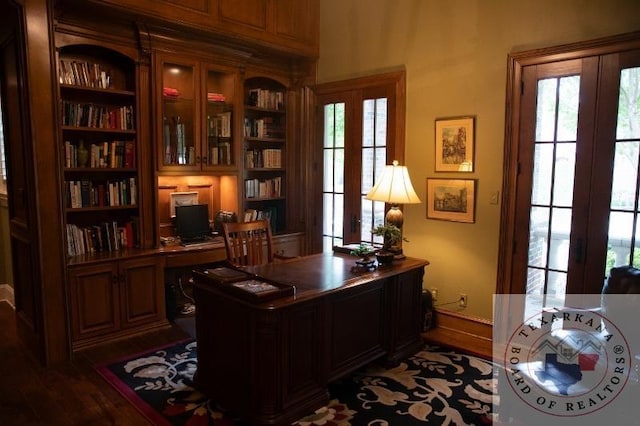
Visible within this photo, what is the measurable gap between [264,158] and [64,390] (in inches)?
115

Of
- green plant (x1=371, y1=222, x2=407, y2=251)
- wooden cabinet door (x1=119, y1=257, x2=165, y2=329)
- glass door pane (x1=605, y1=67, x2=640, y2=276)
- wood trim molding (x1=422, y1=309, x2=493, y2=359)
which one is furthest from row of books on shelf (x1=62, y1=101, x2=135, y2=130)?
glass door pane (x1=605, y1=67, x2=640, y2=276)

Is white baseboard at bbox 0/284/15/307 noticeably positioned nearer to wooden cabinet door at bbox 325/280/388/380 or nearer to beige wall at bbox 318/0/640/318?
wooden cabinet door at bbox 325/280/388/380

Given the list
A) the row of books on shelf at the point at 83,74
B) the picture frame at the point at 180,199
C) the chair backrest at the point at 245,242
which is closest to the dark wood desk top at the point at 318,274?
the chair backrest at the point at 245,242

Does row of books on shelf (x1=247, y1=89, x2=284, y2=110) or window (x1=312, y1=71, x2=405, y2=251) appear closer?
window (x1=312, y1=71, x2=405, y2=251)

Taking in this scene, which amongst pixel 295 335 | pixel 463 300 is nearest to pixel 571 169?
pixel 463 300

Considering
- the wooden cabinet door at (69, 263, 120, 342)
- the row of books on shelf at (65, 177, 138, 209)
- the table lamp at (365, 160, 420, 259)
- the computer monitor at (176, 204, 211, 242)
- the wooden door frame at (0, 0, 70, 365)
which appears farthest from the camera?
the computer monitor at (176, 204, 211, 242)

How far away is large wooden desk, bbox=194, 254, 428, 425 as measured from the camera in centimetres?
242

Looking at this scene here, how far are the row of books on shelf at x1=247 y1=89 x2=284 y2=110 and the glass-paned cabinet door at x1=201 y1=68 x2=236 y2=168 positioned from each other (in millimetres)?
450

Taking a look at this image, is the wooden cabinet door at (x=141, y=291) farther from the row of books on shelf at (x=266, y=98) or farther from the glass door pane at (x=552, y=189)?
the glass door pane at (x=552, y=189)

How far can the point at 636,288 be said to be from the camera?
245cm

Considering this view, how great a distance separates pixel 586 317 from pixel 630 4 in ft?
6.77

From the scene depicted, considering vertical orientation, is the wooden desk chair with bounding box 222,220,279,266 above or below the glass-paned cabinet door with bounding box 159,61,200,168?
below

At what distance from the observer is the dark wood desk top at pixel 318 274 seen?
254cm

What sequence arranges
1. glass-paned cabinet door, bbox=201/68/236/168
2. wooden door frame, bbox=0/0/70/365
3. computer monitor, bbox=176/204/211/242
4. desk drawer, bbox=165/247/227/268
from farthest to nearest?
glass-paned cabinet door, bbox=201/68/236/168, computer monitor, bbox=176/204/211/242, desk drawer, bbox=165/247/227/268, wooden door frame, bbox=0/0/70/365
